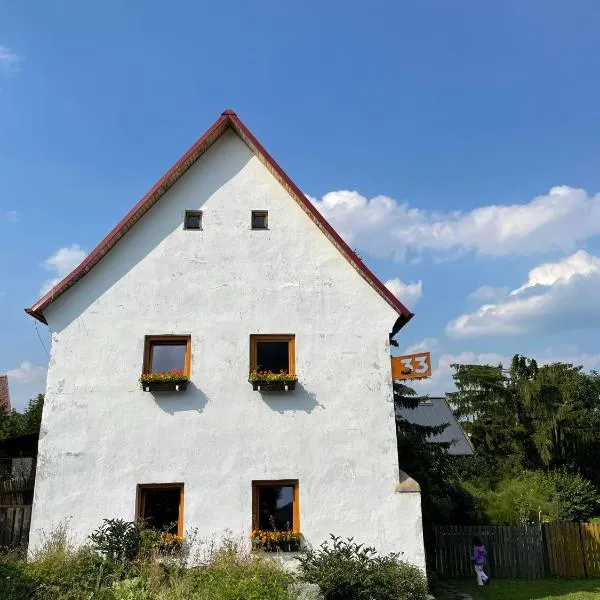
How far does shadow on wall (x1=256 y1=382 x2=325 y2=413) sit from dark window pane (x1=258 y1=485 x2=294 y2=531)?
1.66 m

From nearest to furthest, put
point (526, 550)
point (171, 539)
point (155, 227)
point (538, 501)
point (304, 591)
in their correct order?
1. point (304, 591)
2. point (171, 539)
3. point (155, 227)
4. point (526, 550)
5. point (538, 501)

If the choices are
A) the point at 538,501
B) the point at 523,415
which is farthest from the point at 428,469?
the point at 523,415

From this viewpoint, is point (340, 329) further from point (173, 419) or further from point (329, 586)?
point (329, 586)

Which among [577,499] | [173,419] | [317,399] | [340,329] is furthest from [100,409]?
[577,499]

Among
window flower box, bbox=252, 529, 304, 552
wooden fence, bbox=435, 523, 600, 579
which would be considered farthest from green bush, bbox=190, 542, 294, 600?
wooden fence, bbox=435, 523, 600, 579

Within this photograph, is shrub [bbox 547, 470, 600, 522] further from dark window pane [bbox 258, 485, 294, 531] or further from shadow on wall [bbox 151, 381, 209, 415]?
shadow on wall [bbox 151, 381, 209, 415]

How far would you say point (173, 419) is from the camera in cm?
1126

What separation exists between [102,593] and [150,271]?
21.5 ft

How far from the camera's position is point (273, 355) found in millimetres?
12070

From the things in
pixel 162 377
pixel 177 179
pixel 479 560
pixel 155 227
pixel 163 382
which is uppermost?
pixel 177 179

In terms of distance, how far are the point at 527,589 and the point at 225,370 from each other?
9.57m

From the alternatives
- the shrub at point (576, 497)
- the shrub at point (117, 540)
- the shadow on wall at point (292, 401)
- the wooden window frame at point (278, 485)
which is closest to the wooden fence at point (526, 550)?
the shrub at point (576, 497)

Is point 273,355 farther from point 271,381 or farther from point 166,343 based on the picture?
point 166,343

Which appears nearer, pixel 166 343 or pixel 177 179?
pixel 166 343
